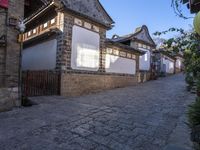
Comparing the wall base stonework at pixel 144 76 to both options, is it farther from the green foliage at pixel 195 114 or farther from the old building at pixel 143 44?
the green foliage at pixel 195 114

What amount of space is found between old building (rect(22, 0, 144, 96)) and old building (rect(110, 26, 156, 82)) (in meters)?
5.34

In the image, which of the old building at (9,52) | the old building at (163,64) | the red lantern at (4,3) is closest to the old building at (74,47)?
the old building at (9,52)

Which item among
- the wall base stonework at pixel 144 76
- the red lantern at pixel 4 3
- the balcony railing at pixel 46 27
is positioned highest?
the balcony railing at pixel 46 27

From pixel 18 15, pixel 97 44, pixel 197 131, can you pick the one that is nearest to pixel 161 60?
pixel 97 44

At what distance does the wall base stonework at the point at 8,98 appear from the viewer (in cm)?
655

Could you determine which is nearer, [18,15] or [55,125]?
[55,125]

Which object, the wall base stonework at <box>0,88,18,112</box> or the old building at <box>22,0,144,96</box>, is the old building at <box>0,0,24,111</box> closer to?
the wall base stonework at <box>0,88,18,112</box>

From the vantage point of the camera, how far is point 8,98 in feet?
22.1

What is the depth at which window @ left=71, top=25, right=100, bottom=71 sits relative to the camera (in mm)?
11172

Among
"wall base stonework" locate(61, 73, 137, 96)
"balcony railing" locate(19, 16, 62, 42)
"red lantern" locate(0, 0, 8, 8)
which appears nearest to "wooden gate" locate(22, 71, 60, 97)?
"wall base stonework" locate(61, 73, 137, 96)

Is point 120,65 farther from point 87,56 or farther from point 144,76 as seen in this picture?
point 144,76

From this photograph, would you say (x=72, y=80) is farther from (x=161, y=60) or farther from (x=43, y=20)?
(x=161, y=60)

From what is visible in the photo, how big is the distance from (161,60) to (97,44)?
654 inches

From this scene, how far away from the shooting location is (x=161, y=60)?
27.3 metres
